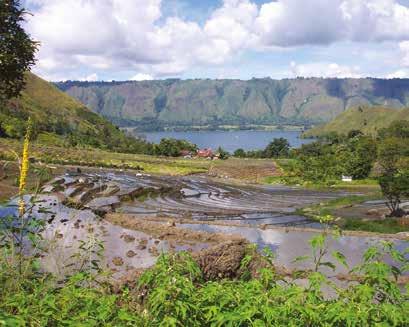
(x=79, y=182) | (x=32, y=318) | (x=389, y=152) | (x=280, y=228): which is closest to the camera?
(x=32, y=318)

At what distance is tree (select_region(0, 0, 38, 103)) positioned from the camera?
10.3 m

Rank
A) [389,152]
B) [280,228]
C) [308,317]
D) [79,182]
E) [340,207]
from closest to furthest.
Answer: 1. [308,317]
2. [280,228]
3. [340,207]
4. [79,182]
5. [389,152]

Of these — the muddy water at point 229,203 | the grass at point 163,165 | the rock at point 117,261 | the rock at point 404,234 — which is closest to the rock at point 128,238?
the rock at point 117,261

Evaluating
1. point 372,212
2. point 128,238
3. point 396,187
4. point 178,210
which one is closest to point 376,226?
point 396,187

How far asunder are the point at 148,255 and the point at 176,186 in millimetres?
58254

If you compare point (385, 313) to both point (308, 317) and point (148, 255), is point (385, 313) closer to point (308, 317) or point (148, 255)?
point (308, 317)

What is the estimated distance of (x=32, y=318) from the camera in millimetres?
5043

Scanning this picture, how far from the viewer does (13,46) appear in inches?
421

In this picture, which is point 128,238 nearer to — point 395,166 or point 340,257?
point 340,257

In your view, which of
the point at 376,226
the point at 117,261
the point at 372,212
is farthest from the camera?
the point at 372,212

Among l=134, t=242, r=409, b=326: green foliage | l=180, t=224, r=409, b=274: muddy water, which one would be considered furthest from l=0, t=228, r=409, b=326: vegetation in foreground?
l=180, t=224, r=409, b=274: muddy water

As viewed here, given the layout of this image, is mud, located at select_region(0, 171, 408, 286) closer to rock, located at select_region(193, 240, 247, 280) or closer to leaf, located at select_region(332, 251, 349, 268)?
rock, located at select_region(193, 240, 247, 280)

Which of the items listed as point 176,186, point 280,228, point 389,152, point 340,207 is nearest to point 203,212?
point 280,228

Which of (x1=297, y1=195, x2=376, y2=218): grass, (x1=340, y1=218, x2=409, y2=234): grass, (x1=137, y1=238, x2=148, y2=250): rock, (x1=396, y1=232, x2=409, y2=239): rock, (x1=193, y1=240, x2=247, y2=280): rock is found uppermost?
(x1=193, y1=240, x2=247, y2=280): rock
